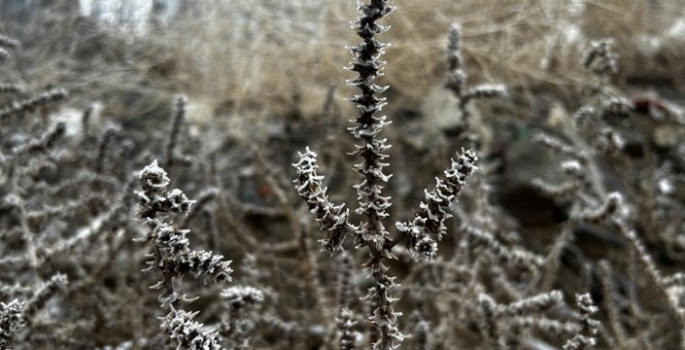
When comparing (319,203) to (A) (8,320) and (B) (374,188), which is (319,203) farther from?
(A) (8,320)

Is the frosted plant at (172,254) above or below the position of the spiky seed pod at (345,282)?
below

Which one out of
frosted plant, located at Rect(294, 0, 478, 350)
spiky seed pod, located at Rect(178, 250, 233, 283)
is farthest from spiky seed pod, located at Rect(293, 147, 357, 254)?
spiky seed pod, located at Rect(178, 250, 233, 283)

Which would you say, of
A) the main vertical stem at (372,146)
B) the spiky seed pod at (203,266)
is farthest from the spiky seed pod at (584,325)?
the spiky seed pod at (203,266)

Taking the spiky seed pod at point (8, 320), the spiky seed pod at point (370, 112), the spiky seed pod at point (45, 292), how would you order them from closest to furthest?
the spiky seed pod at point (370, 112) < the spiky seed pod at point (8, 320) < the spiky seed pod at point (45, 292)

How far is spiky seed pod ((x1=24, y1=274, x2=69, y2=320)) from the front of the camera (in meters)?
0.76

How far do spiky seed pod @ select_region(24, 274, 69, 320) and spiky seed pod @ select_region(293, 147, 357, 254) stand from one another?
1.31 feet

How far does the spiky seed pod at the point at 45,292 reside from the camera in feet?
2.48

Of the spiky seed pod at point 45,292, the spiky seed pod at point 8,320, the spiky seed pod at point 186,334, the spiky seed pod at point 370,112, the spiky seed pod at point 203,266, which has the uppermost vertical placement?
the spiky seed pod at point 370,112

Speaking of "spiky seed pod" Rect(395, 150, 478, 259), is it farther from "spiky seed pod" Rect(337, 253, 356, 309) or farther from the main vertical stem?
"spiky seed pod" Rect(337, 253, 356, 309)

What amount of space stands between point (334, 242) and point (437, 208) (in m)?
0.11

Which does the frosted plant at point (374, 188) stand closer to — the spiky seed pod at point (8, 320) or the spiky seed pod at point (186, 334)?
the spiky seed pod at point (186, 334)

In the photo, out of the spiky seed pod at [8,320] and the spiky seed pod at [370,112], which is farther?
the spiky seed pod at [8,320]

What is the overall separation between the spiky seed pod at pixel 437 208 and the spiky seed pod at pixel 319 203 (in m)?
0.06

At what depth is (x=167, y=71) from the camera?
2693 mm
